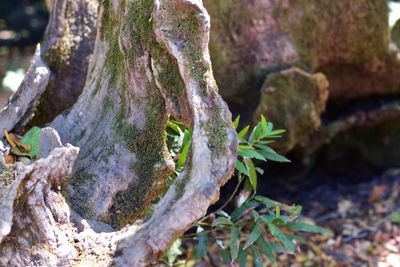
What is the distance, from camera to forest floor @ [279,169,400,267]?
3385mm

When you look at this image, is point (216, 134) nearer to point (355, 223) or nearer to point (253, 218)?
point (253, 218)

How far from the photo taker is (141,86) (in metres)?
2.11

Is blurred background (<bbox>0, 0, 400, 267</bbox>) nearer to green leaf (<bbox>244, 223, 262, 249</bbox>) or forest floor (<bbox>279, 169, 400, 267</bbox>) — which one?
forest floor (<bbox>279, 169, 400, 267</bbox>)

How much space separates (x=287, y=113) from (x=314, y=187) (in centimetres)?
108

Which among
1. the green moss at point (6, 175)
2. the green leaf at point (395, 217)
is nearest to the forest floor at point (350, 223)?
the green leaf at point (395, 217)

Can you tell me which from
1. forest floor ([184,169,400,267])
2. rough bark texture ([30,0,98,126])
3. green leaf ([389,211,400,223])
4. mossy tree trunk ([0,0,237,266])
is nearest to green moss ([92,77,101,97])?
mossy tree trunk ([0,0,237,266])

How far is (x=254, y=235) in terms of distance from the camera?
247 cm

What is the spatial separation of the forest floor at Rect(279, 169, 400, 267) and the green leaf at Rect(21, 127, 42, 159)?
69.7 inches

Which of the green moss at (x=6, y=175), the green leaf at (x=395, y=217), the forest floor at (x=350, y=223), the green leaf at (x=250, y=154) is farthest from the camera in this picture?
the green leaf at (x=395, y=217)

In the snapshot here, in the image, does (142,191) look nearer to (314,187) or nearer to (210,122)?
(210,122)

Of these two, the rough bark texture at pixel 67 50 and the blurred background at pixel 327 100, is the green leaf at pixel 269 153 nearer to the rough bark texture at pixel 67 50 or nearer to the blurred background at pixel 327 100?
the blurred background at pixel 327 100

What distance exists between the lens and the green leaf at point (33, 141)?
2.02 metres

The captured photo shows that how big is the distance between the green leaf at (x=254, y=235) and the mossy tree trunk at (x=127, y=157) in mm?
530

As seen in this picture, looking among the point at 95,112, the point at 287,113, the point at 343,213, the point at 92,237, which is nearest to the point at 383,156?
the point at 343,213
